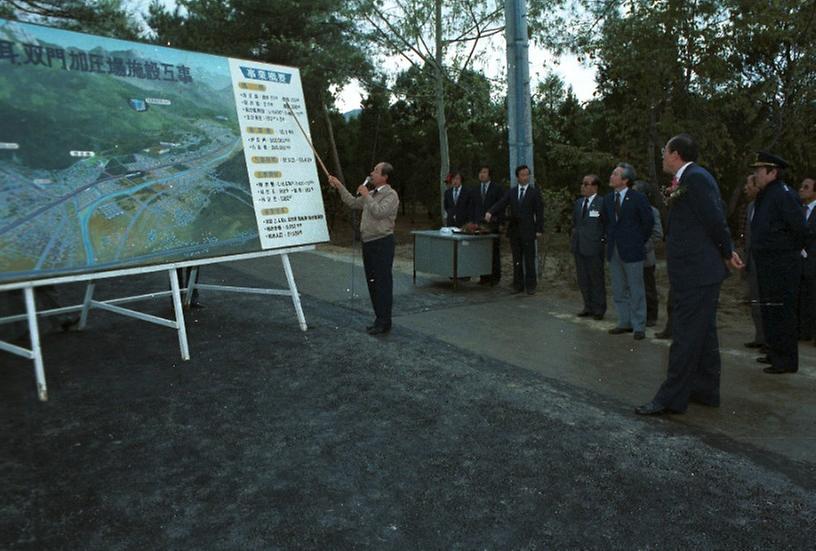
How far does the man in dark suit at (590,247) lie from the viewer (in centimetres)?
695

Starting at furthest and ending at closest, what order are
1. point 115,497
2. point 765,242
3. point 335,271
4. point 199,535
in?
point 335,271, point 765,242, point 115,497, point 199,535

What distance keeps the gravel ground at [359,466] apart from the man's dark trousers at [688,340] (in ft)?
0.75

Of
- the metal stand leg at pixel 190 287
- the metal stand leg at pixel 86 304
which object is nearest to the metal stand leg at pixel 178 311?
the metal stand leg at pixel 86 304

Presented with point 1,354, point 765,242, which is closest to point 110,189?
point 1,354

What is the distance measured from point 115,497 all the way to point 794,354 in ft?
15.9

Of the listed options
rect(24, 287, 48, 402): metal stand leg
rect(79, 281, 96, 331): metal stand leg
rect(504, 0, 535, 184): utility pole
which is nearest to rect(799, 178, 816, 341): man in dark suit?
rect(504, 0, 535, 184): utility pole

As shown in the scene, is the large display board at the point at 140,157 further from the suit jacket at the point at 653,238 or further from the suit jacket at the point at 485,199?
the suit jacket at the point at 485,199

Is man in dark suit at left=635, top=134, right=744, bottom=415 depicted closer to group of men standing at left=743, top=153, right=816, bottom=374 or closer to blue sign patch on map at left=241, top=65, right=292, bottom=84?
group of men standing at left=743, top=153, right=816, bottom=374

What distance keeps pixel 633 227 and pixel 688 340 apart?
96.7 inches

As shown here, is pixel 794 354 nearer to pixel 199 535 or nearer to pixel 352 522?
pixel 352 522

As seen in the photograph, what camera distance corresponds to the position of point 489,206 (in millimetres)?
9477

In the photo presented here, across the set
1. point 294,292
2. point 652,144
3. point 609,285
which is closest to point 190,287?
point 294,292

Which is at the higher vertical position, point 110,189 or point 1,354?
point 110,189

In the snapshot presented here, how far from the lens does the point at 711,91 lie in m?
11.4
